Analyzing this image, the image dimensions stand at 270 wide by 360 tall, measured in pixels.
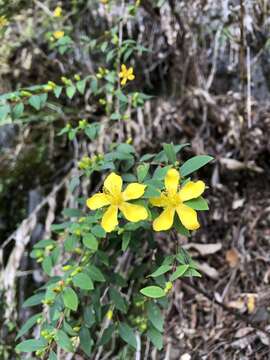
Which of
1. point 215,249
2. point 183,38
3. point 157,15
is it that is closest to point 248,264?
point 215,249

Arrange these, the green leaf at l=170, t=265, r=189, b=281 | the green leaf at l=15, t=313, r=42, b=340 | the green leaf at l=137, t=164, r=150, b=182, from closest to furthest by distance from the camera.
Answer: the green leaf at l=170, t=265, r=189, b=281 → the green leaf at l=137, t=164, r=150, b=182 → the green leaf at l=15, t=313, r=42, b=340

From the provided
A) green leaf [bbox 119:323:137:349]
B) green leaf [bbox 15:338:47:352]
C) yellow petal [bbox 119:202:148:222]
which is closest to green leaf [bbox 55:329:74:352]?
green leaf [bbox 15:338:47:352]

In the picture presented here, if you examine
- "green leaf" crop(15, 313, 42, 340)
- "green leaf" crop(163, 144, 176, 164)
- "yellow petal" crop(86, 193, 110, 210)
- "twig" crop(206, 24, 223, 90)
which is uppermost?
"twig" crop(206, 24, 223, 90)

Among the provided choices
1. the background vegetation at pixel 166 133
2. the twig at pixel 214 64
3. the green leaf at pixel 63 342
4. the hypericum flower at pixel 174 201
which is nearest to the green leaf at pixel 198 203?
the hypericum flower at pixel 174 201

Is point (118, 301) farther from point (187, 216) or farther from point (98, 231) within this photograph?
point (187, 216)

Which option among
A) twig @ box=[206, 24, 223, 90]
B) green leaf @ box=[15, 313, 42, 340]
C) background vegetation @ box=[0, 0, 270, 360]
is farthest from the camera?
twig @ box=[206, 24, 223, 90]

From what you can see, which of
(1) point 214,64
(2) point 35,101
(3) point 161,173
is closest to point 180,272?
(3) point 161,173

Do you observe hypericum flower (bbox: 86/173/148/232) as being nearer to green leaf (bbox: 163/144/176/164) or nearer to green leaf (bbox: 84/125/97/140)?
green leaf (bbox: 163/144/176/164)
